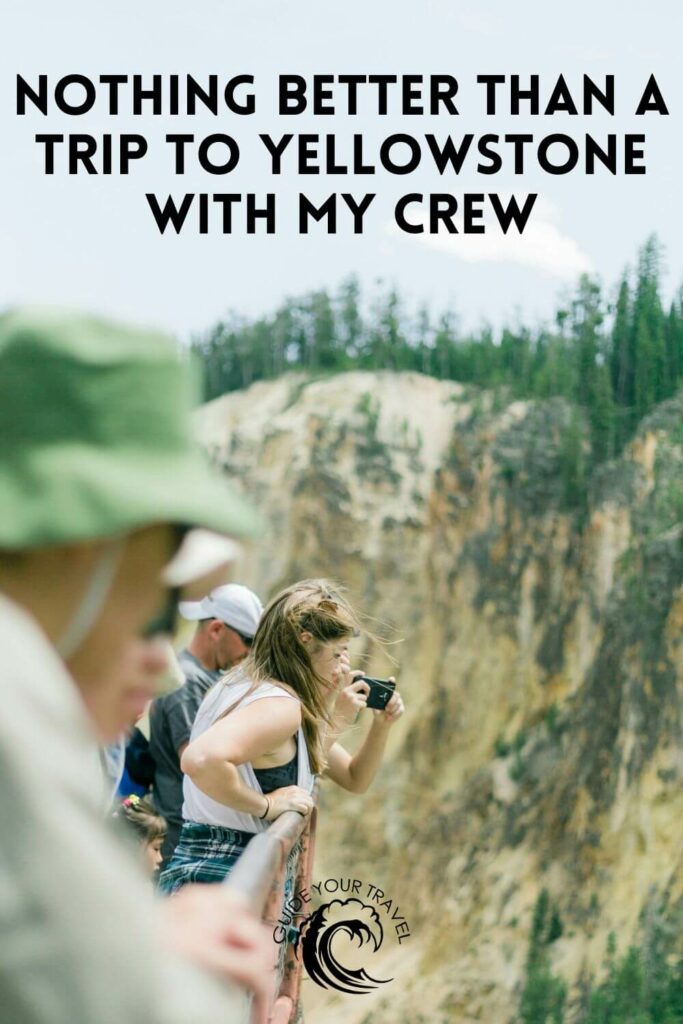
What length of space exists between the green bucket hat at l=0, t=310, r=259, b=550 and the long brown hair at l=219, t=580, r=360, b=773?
2.36m

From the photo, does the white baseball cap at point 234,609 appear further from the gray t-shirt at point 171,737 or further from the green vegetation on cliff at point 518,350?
the green vegetation on cliff at point 518,350

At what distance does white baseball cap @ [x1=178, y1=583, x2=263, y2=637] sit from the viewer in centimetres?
407

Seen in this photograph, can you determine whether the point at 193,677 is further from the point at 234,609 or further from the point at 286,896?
the point at 286,896

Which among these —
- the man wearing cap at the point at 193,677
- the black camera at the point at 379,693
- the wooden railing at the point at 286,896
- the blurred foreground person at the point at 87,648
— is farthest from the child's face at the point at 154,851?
the blurred foreground person at the point at 87,648

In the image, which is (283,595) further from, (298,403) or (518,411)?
(298,403)

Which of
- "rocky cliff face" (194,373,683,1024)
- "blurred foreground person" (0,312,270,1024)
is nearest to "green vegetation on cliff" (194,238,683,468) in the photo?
"rocky cliff face" (194,373,683,1024)

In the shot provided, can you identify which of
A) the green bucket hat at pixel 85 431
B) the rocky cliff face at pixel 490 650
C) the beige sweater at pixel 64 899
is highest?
the green bucket hat at pixel 85 431

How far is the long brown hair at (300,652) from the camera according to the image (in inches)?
120

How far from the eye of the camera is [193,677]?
4.15m

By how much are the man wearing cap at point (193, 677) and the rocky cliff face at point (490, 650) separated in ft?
19.1

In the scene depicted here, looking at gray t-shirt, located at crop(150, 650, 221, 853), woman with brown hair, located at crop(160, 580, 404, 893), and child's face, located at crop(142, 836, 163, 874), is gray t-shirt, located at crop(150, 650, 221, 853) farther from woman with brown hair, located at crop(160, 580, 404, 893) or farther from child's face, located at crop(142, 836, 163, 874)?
woman with brown hair, located at crop(160, 580, 404, 893)

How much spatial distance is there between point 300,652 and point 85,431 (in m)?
2.49

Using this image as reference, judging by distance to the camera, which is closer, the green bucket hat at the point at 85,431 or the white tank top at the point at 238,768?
the green bucket hat at the point at 85,431

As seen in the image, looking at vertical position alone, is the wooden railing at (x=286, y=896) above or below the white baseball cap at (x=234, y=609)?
below
